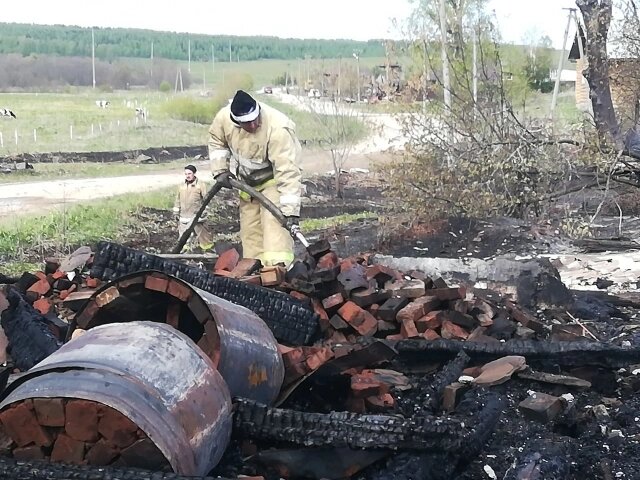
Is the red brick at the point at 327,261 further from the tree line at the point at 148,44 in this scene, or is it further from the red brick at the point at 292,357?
the tree line at the point at 148,44

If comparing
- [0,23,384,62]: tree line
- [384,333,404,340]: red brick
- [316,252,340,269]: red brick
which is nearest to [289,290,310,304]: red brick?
[316,252,340,269]: red brick

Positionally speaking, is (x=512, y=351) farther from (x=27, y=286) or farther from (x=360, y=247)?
(x=360, y=247)

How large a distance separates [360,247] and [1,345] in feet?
26.7

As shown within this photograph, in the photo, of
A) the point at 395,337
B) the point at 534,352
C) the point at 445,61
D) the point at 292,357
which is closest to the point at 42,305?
the point at 292,357

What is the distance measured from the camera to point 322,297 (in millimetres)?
4875

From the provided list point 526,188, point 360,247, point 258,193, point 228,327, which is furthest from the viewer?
point 360,247

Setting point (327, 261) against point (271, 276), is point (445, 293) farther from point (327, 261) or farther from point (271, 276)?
point (271, 276)

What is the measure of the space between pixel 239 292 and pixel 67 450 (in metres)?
2.00

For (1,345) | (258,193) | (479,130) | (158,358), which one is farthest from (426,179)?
(158,358)

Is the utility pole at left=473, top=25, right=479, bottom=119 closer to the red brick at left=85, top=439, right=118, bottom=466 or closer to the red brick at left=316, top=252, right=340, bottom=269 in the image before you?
the red brick at left=316, top=252, right=340, bottom=269

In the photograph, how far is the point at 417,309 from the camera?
4945 mm

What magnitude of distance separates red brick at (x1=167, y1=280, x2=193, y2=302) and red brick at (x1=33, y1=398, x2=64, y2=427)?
0.87 meters

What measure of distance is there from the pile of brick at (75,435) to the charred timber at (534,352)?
2360 millimetres

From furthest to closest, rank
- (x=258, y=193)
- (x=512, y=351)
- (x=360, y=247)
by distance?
(x=360, y=247) < (x=258, y=193) < (x=512, y=351)
